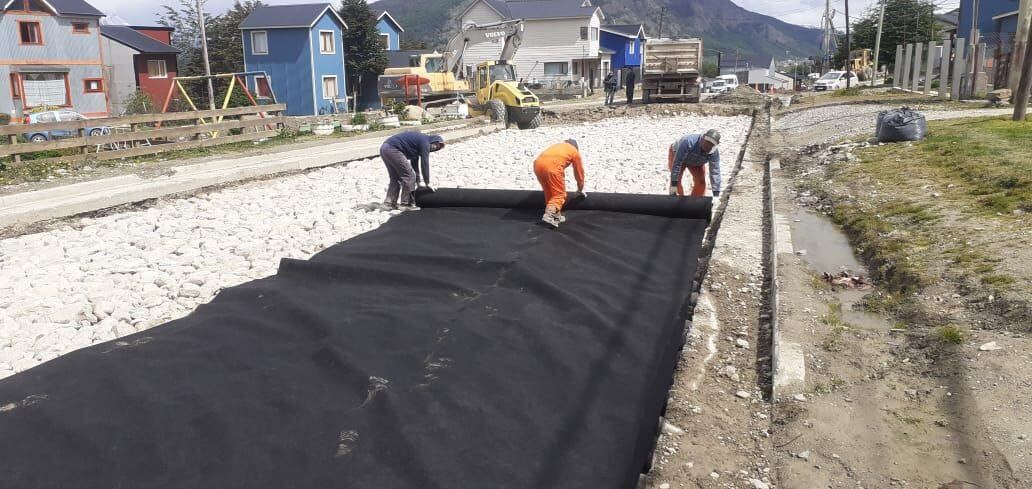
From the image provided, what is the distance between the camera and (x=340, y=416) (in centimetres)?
393

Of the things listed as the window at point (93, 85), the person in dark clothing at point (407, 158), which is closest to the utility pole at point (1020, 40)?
the person in dark clothing at point (407, 158)

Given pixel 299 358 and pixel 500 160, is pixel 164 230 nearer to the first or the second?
pixel 299 358

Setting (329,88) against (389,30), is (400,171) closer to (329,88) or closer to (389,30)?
(329,88)

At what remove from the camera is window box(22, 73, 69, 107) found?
3506 cm

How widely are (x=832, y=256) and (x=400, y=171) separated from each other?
4857 millimetres

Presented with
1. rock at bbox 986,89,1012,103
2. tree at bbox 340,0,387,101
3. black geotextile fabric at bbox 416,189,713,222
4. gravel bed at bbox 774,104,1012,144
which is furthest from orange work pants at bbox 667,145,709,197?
tree at bbox 340,0,387,101

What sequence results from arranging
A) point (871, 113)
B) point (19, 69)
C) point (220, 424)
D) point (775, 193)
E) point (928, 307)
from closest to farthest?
1. point (220, 424)
2. point (928, 307)
3. point (775, 193)
4. point (871, 113)
5. point (19, 69)

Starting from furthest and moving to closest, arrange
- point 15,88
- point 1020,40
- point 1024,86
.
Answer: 1. point 15,88
2. point 1020,40
3. point 1024,86

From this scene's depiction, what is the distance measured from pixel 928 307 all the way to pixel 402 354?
390 cm

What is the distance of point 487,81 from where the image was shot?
27.9 metres

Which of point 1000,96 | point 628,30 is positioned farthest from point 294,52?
point 628,30

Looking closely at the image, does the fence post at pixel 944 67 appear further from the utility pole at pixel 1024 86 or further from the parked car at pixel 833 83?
the parked car at pixel 833 83

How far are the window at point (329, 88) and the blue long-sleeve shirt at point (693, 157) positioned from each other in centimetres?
3640

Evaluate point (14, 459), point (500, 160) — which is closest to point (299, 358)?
point (14, 459)
